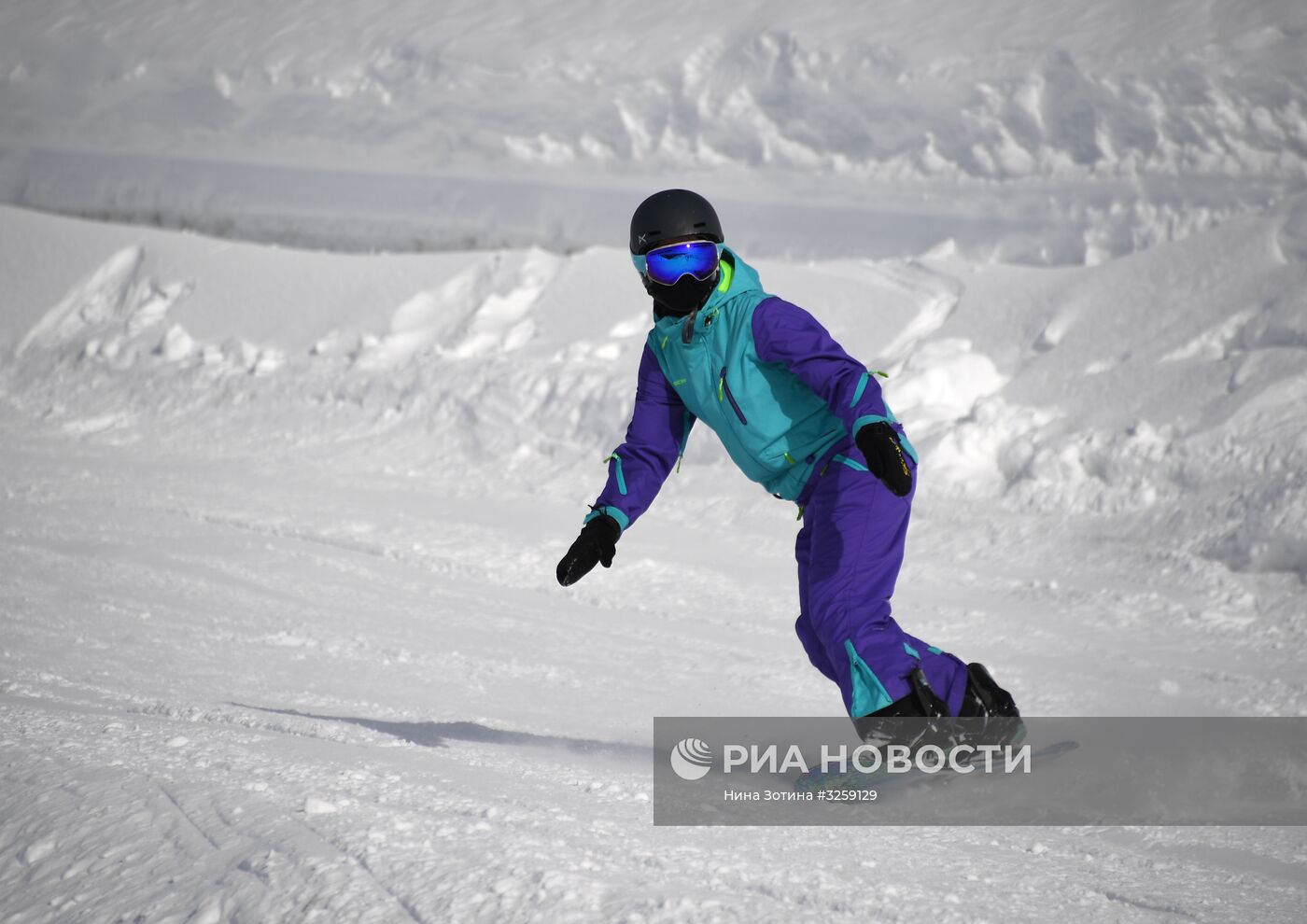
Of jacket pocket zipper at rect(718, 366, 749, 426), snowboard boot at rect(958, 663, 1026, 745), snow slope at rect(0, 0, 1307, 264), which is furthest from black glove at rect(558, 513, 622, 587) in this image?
snow slope at rect(0, 0, 1307, 264)

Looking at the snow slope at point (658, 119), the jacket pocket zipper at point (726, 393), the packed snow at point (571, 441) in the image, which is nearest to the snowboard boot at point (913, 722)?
the packed snow at point (571, 441)

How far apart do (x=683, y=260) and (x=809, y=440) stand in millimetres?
590

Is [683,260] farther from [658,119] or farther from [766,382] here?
[658,119]

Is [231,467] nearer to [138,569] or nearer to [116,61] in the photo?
[138,569]

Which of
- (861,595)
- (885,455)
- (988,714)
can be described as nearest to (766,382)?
(885,455)

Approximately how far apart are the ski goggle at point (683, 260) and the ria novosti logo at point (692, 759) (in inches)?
53.8

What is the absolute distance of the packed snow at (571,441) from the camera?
251cm

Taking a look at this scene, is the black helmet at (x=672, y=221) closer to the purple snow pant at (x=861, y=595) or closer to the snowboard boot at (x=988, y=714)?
the purple snow pant at (x=861, y=595)

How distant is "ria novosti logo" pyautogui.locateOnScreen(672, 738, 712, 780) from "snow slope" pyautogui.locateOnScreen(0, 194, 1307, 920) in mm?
140

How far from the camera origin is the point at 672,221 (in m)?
3.17

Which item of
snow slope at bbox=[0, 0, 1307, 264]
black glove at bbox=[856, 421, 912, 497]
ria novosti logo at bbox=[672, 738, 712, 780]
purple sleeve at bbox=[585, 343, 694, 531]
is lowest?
ria novosti logo at bbox=[672, 738, 712, 780]

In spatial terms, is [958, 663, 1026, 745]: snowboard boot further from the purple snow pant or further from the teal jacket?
the teal jacket

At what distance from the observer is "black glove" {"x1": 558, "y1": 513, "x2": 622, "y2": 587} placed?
3.31 metres

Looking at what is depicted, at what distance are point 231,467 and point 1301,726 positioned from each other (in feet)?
25.5
